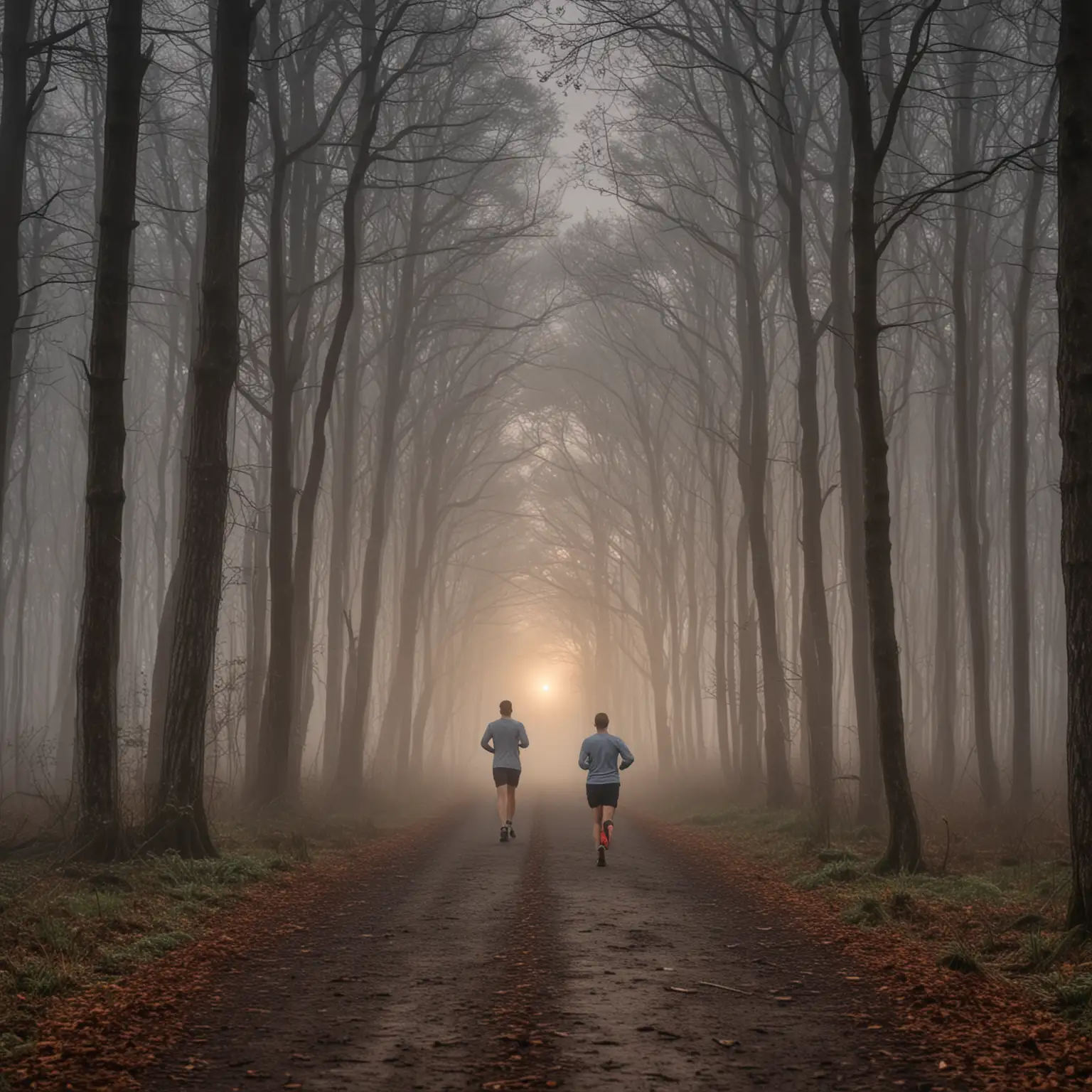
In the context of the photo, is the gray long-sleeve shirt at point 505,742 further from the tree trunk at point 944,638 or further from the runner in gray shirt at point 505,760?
the tree trunk at point 944,638

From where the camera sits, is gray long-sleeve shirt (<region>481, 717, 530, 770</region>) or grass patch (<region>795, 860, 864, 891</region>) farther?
gray long-sleeve shirt (<region>481, 717, 530, 770</region>)

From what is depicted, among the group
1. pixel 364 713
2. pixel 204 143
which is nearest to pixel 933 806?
pixel 364 713

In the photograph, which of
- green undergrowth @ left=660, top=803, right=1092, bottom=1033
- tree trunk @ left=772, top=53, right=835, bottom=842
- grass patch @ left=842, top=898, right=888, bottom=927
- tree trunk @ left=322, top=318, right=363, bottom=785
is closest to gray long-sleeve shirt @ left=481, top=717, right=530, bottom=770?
green undergrowth @ left=660, top=803, right=1092, bottom=1033

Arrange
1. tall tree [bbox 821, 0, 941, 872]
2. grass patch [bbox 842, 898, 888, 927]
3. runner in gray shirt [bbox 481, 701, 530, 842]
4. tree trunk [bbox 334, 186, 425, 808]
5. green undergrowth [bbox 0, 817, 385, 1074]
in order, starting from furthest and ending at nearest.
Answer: tree trunk [bbox 334, 186, 425, 808] < runner in gray shirt [bbox 481, 701, 530, 842] < tall tree [bbox 821, 0, 941, 872] < grass patch [bbox 842, 898, 888, 927] < green undergrowth [bbox 0, 817, 385, 1074]

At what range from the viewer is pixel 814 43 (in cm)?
1855

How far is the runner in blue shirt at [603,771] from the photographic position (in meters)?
13.0

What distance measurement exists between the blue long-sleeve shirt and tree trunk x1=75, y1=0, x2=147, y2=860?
5.61m

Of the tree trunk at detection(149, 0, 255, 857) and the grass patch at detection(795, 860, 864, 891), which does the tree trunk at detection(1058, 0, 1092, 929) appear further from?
the tree trunk at detection(149, 0, 255, 857)

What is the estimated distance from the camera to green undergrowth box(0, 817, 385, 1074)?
19.3 feet

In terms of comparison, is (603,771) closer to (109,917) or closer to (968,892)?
(968,892)

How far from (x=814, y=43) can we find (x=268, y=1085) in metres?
18.7

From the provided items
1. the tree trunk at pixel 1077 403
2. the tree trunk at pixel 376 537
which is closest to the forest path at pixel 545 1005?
the tree trunk at pixel 1077 403

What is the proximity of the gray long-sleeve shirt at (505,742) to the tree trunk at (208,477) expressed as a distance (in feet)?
17.2

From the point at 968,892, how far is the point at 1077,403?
14.6 feet
